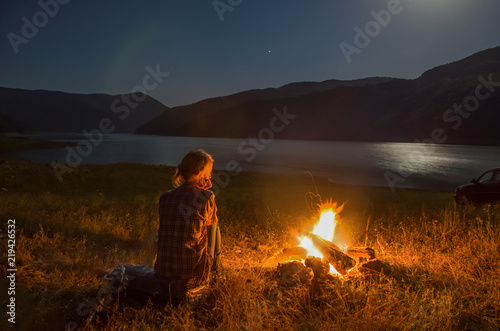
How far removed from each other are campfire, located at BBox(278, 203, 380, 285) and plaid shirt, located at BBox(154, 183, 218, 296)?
157 cm

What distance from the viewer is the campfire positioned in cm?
443

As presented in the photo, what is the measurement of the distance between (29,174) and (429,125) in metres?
181

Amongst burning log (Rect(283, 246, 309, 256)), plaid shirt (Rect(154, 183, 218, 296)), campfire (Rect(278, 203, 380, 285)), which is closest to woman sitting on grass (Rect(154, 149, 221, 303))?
plaid shirt (Rect(154, 183, 218, 296))

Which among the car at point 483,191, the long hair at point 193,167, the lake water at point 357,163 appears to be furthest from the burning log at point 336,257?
the lake water at point 357,163

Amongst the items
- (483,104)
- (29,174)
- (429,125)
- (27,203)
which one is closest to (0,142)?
(29,174)

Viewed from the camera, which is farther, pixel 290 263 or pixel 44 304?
pixel 290 263

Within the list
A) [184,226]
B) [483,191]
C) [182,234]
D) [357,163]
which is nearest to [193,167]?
[184,226]

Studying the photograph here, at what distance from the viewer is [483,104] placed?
146 meters

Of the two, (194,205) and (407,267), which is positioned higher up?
(194,205)

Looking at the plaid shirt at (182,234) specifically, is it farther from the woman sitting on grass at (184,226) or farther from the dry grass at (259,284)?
the dry grass at (259,284)

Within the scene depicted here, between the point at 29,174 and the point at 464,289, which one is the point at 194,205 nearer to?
the point at 464,289

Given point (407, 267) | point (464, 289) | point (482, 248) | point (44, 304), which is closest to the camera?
point (44, 304)

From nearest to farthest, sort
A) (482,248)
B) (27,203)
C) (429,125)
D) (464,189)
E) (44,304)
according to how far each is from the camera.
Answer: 1. (44,304)
2. (482,248)
3. (27,203)
4. (464,189)
5. (429,125)

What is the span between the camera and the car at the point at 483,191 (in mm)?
13174
